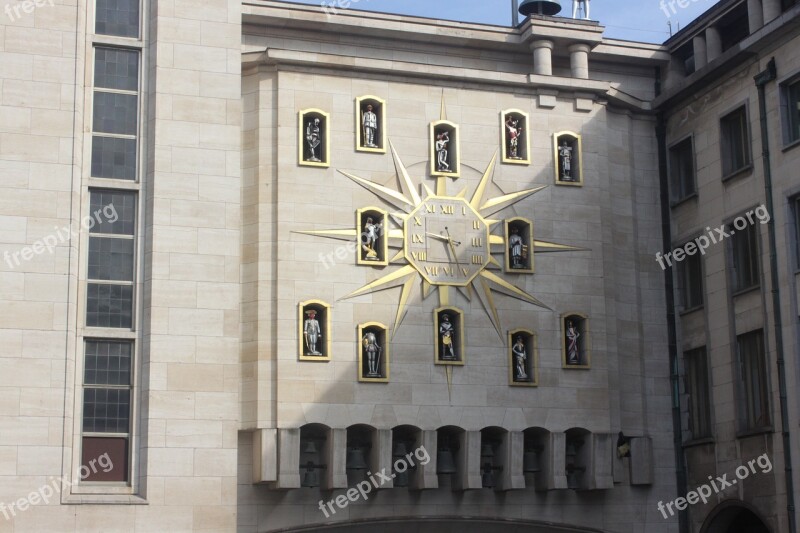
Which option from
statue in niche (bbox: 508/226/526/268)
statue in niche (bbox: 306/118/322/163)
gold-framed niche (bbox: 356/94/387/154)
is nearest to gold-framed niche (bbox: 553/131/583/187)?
statue in niche (bbox: 508/226/526/268)

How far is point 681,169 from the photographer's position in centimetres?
4941

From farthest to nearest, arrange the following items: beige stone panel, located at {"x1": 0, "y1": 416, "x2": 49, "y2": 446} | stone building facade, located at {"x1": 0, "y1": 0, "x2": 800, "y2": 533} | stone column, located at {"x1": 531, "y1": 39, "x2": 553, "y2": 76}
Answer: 1. stone column, located at {"x1": 531, "y1": 39, "x2": 553, "y2": 76}
2. stone building facade, located at {"x1": 0, "y1": 0, "x2": 800, "y2": 533}
3. beige stone panel, located at {"x1": 0, "y1": 416, "x2": 49, "y2": 446}

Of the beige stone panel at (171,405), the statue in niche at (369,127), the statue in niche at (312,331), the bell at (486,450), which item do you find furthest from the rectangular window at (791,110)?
the beige stone panel at (171,405)

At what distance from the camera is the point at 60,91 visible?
1628 inches

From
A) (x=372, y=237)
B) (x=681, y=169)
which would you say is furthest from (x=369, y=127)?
(x=681, y=169)

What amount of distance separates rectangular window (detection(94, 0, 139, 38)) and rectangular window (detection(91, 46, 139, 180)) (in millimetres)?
553

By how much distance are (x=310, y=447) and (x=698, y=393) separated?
12551mm

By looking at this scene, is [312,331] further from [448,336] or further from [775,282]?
[775,282]

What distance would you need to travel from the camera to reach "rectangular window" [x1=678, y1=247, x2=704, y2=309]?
157 ft

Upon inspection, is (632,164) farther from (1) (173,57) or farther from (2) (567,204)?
(1) (173,57)

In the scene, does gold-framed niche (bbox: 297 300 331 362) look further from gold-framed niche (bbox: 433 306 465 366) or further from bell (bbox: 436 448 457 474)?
bell (bbox: 436 448 457 474)

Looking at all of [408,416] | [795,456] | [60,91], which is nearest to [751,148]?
[795,456]

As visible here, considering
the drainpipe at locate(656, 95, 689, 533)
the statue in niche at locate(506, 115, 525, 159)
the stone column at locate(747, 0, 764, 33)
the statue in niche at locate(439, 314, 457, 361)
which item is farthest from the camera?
the statue in niche at locate(506, 115, 525, 159)

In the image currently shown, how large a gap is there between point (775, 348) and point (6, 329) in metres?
21.3
